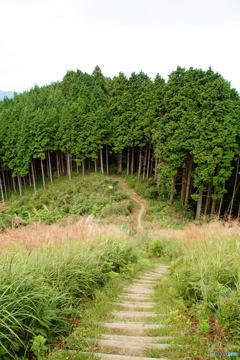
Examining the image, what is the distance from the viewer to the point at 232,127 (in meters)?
16.5

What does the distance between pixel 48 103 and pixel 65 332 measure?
32.5 m

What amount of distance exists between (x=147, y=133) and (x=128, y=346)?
2156 centimetres

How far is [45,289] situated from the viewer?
132 inches

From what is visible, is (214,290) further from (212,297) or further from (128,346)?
(128,346)

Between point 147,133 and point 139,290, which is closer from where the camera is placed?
point 139,290

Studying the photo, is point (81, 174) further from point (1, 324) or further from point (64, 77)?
point (1, 324)

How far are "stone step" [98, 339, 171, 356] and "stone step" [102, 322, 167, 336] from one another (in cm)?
32

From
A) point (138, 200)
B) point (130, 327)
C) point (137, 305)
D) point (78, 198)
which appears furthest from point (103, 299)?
point (138, 200)

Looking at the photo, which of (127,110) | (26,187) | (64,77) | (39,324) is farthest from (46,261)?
(64,77)

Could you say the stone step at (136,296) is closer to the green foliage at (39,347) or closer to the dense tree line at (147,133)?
the green foliage at (39,347)

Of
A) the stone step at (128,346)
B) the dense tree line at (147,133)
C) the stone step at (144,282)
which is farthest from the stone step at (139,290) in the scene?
the dense tree line at (147,133)

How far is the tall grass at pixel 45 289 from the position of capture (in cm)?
271

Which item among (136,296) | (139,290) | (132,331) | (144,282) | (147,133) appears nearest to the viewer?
(132,331)

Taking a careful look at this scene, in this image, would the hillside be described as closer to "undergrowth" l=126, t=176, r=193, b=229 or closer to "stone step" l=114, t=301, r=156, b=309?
"stone step" l=114, t=301, r=156, b=309
